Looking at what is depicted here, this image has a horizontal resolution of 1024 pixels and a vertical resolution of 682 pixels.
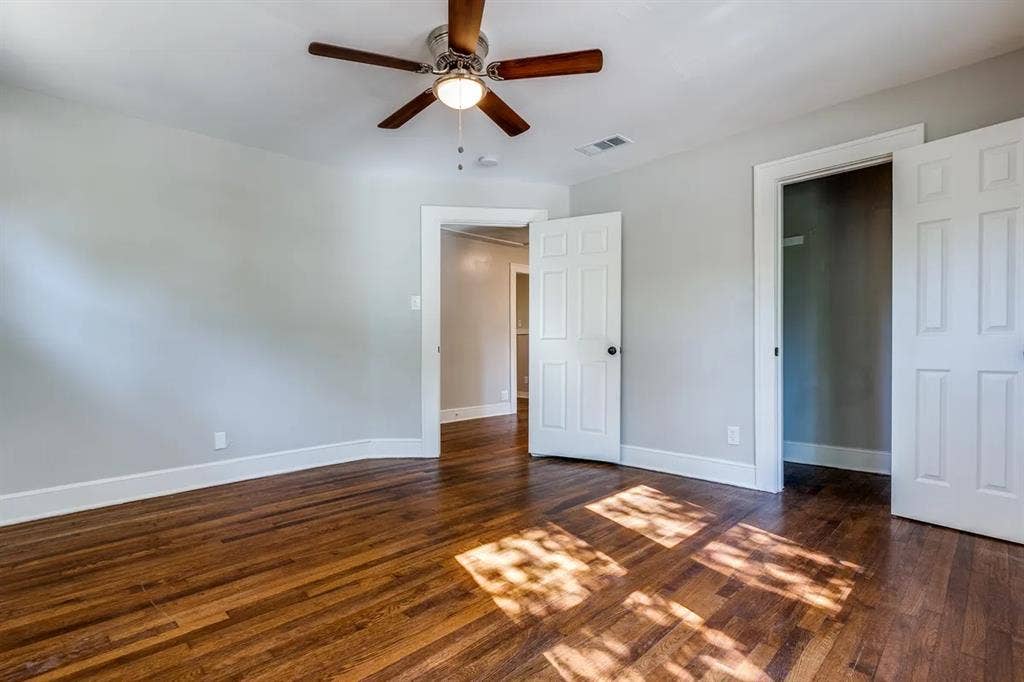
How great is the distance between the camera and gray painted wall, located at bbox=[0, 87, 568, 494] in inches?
110

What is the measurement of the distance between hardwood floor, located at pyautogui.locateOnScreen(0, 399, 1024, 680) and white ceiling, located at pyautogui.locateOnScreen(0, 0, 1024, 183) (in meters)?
2.42

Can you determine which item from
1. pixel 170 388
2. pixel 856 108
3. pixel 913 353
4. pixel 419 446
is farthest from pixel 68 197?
pixel 913 353

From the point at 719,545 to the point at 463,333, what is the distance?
4.39 metres

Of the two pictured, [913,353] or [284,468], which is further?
[284,468]

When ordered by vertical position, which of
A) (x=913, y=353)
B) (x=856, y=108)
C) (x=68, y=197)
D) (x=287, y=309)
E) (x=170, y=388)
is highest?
(x=856, y=108)

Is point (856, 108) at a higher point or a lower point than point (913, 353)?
higher

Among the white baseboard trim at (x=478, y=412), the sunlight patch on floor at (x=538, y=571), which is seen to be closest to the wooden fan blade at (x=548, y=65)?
the sunlight patch on floor at (x=538, y=571)

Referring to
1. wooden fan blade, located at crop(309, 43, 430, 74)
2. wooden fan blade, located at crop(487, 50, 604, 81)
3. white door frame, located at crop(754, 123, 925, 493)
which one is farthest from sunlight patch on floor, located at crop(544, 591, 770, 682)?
wooden fan blade, located at crop(309, 43, 430, 74)

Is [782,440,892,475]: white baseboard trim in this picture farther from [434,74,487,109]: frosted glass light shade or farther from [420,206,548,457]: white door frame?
[434,74,487,109]: frosted glass light shade

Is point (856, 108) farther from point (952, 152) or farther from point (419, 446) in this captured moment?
point (419, 446)

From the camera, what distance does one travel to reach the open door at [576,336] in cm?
400

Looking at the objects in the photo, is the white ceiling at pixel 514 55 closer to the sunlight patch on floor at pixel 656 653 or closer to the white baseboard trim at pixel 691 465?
the white baseboard trim at pixel 691 465

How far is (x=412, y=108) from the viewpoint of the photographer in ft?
8.04

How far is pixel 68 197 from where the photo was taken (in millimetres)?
2893
